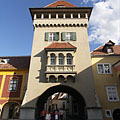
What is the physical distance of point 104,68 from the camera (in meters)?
17.8

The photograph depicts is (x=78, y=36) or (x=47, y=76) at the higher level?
(x=78, y=36)

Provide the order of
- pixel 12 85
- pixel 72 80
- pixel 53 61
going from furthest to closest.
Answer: pixel 12 85 → pixel 53 61 → pixel 72 80

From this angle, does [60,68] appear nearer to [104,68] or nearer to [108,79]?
[104,68]

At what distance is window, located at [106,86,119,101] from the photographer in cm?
1593

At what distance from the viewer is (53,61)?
16.0 meters

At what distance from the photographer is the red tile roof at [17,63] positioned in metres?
19.2

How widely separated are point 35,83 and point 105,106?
978cm

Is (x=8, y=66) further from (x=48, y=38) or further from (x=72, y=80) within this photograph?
(x=72, y=80)

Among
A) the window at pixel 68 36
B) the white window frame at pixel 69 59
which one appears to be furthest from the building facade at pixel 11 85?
the window at pixel 68 36

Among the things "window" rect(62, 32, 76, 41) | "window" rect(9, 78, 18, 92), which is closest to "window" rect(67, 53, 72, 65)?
"window" rect(62, 32, 76, 41)

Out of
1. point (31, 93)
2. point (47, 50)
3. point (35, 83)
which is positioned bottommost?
point (31, 93)

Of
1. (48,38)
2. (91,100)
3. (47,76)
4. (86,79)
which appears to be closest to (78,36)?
(48,38)

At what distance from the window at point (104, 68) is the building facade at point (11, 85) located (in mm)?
11367

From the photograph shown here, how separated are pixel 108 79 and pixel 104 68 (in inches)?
69.5
